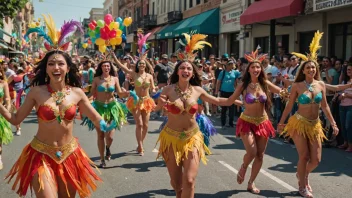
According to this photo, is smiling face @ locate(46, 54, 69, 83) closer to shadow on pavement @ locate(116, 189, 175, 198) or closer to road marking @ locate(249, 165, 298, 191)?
shadow on pavement @ locate(116, 189, 175, 198)

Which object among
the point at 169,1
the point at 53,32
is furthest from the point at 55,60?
the point at 169,1

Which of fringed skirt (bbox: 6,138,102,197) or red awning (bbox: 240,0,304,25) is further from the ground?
red awning (bbox: 240,0,304,25)

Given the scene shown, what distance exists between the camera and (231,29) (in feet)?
78.8

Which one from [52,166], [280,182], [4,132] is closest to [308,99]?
[280,182]

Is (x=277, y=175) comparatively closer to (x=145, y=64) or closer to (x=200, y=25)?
(x=145, y=64)

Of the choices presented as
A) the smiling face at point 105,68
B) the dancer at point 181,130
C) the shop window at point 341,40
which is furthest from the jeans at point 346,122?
the shop window at point 341,40

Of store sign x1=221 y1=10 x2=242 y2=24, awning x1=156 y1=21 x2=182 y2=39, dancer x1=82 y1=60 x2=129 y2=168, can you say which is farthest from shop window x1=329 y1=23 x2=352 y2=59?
awning x1=156 y1=21 x2=182 y2=39

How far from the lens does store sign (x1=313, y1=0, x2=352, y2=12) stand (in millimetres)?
12680

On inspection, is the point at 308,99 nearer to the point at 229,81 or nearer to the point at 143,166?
the point at 143,166

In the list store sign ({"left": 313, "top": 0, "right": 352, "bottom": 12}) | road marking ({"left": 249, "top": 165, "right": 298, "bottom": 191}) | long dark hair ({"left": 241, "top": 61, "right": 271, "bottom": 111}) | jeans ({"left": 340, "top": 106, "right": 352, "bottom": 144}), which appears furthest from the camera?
store sign ({"left": 313, "top": 0, "right": 352, "bottom": 12})

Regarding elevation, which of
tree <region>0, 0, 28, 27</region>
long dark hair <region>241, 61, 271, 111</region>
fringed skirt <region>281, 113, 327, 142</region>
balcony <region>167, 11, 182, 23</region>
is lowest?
fringed skirt <region>281, 113, 327, 142</region>

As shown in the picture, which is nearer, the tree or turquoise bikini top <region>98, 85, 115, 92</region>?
turquoise bikini top <region>98, 85, 115, 92</region>

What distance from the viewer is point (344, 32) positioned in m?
15.3

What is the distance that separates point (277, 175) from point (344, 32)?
32.6 feet
